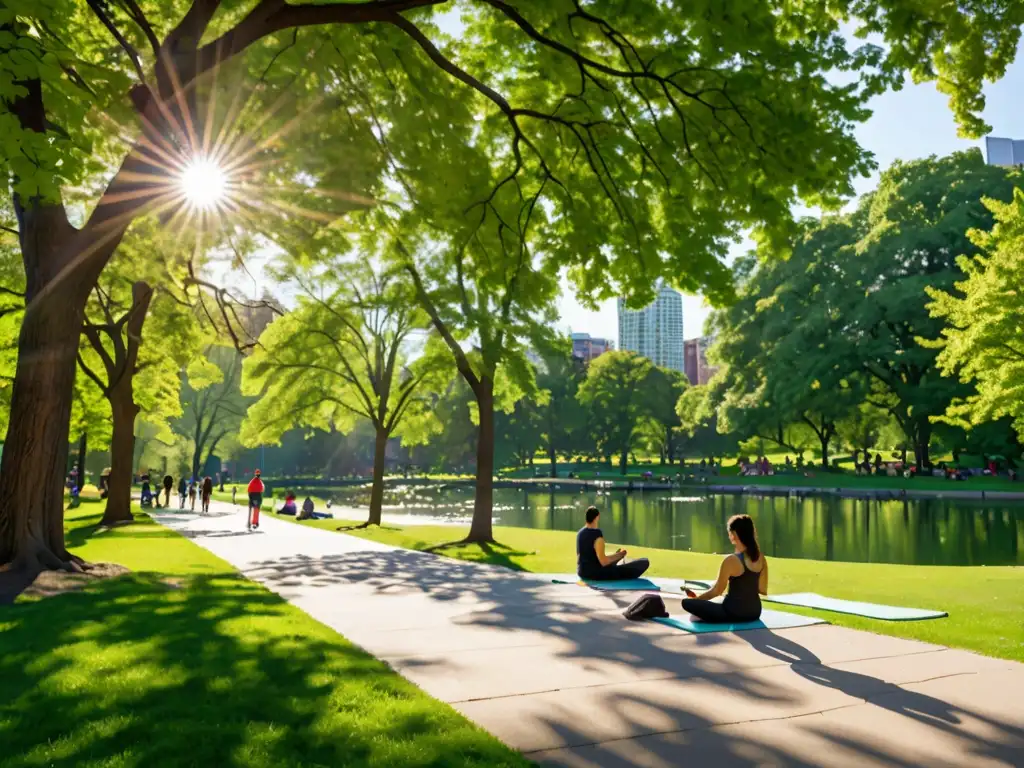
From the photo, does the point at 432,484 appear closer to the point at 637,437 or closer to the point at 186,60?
the point at 637,437

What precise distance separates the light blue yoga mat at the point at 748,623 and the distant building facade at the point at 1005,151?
140668mm

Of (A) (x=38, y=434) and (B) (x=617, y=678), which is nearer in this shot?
(B) (x=617, y=678)

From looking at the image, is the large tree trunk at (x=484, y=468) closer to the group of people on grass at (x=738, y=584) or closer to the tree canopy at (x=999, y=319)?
the group of people on grass at (x=738, y=584)

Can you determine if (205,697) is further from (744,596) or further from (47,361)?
(47,361)

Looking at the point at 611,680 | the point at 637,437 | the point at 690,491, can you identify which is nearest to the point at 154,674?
the point at 611,680

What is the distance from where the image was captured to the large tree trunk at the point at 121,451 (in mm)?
24562

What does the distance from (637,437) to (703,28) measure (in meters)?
87.3

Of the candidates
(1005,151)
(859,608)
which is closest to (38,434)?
(859,608)

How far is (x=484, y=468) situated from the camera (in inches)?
870

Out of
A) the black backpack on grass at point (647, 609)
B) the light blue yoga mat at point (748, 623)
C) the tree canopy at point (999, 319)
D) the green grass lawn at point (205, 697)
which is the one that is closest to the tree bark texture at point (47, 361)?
the green grass lawn at point (205, 697)

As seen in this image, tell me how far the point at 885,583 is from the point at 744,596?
572 cm

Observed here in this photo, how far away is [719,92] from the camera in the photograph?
31.3 ft

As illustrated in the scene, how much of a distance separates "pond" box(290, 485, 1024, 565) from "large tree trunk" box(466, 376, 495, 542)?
241 inches

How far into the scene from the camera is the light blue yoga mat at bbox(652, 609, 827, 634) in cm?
793
